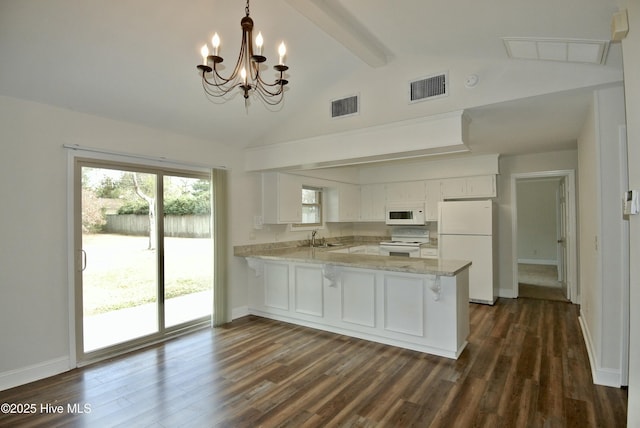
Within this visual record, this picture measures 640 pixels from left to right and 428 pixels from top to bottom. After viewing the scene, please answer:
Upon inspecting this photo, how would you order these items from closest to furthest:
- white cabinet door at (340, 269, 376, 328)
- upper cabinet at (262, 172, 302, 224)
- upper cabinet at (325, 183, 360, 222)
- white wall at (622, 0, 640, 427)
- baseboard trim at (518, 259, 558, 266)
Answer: white wall at (622, 0, 640, 427), white cabinet door at (340, 269, 376, 328), upper cabinet at (262, 172, 302, 224), upper cabinet at (325, 183, 360, 222), baseboard trim at (518, 259, 558, 266)

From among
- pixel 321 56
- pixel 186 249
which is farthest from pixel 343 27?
pixel 186 249

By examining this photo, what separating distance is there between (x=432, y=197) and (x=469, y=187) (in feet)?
2.15

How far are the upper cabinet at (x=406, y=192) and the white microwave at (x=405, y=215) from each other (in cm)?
13

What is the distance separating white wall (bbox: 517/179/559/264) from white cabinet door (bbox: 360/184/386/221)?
15.5 feet

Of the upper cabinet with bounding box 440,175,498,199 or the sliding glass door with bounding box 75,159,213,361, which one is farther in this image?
the upper cabinet with bounding box 440,175,498,199

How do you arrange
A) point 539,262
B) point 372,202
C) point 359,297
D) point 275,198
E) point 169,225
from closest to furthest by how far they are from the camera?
point 359,297
point 169,225
point 275,198
point 372,202
point 539,262

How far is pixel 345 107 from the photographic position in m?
3.67

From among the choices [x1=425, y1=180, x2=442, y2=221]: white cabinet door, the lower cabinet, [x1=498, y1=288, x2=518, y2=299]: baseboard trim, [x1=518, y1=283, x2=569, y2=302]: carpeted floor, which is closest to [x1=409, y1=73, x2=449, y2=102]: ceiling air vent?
the lower cabinet

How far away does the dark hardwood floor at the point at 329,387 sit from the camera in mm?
2299

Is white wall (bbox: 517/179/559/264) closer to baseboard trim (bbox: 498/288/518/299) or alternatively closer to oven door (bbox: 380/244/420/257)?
baseboard trim (bbox: 498/288/518/299)

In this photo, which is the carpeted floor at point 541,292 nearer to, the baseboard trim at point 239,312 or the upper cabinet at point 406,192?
the upper cabinet at point 406,192

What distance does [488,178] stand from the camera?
17.9 feet

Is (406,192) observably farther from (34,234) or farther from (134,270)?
(34,234)

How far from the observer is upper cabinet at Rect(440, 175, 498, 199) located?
17.9 feet
